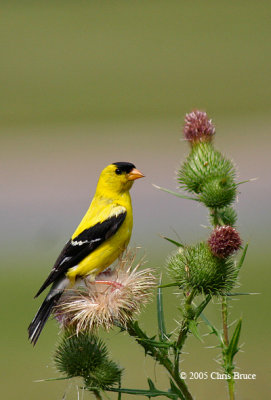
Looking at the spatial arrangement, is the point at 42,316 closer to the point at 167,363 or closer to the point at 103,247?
the point at 103,247

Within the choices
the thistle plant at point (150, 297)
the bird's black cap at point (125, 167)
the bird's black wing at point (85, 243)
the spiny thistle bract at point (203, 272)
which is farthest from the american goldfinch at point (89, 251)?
the spiny thistle bract at point (203, 272)

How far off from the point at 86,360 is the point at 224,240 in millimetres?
700

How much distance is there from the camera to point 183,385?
225 cm

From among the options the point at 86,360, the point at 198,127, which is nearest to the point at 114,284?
the point at 86,360

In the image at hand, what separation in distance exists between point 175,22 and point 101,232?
90.9ft

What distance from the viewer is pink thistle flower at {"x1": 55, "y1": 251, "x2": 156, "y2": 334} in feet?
8.49

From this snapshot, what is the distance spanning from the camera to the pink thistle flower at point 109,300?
2.59 meters

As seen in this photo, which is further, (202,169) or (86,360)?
(202,169)

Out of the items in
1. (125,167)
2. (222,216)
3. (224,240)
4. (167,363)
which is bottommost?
(167,363)

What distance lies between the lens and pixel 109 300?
8.68 feet

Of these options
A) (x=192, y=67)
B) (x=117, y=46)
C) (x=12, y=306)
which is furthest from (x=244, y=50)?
(x=12, y=306)

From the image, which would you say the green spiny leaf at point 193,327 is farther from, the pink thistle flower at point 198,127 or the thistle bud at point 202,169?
the pink thistle flower at point 198,127

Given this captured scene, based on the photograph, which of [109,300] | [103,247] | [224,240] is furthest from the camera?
[103,247]

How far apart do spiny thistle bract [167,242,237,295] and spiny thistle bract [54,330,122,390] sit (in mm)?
407
